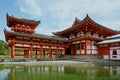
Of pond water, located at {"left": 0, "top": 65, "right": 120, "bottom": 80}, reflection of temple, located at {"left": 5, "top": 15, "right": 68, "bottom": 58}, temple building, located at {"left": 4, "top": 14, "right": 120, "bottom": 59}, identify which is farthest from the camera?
temple building, located at {"left": 4, "top": 14, "right": 120, "bottom": 59}

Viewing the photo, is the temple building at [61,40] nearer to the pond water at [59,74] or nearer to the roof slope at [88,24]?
the roof slope at [88,24]

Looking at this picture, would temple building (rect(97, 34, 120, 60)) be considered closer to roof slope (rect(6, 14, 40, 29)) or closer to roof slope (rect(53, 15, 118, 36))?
roof slope (rect(53, 15, 118, 36))

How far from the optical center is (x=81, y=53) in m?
34.2

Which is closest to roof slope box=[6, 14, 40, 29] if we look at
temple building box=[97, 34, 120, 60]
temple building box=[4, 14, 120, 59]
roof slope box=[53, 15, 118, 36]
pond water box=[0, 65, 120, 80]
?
temple building box=[4, 14, 120, 59]

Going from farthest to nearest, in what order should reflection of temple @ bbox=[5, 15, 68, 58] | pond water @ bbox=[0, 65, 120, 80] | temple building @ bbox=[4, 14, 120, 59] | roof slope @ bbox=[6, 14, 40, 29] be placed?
1. roof slope @ bbox=[6, 14, 40, 29]
2. temple building @ bbox=[4, 14, 120, 59]
3. reflection of temple @ bbox=[5, 15, 68, 58]
4. pond water @ bbox=[0, 65, 120, 80]

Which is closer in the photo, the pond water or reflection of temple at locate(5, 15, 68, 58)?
the pond water

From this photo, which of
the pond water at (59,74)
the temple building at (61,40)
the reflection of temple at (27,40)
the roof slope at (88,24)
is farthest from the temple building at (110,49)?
the pond water at (59,74)

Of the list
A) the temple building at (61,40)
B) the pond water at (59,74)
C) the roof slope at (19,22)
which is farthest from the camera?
the roof slope at (19,22)

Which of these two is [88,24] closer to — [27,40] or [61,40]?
[61,40]

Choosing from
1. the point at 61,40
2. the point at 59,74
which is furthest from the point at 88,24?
the point at 59,74

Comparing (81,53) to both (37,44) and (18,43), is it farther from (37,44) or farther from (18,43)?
(18,43)

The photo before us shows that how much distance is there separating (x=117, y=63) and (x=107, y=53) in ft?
26.9

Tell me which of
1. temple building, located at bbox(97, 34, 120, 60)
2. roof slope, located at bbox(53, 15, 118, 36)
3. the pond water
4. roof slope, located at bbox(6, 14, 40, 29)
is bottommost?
the pond water

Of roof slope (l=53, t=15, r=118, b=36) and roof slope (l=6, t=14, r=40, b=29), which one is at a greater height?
roof slope (l=6, t=14, r=40, b=29)
